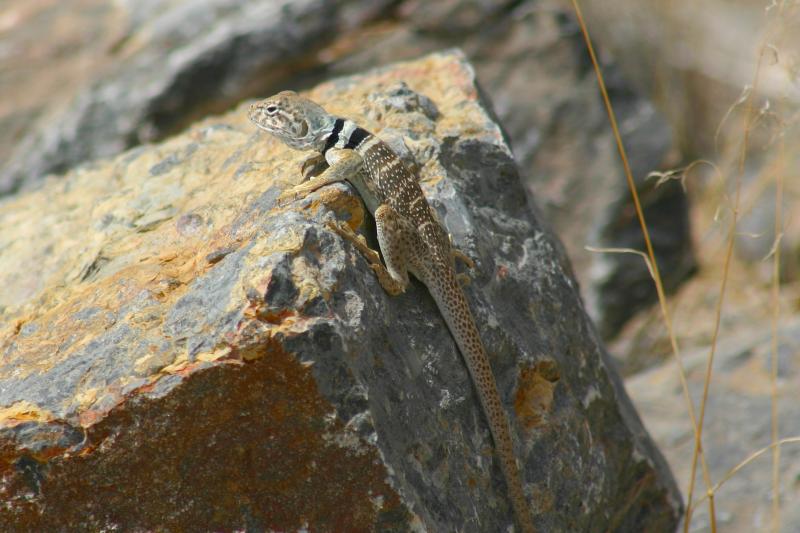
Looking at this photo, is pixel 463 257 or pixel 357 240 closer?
pixel 357 240

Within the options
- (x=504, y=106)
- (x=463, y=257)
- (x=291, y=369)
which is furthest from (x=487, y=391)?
(x=504, y=106)

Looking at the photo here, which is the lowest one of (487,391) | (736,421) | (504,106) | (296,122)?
(736,421)

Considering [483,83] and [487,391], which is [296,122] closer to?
[487,391]

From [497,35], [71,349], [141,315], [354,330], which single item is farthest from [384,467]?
[497,35]

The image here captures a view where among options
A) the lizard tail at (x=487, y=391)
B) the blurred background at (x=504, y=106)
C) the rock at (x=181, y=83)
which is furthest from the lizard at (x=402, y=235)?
the rock at (x=181, y=83)

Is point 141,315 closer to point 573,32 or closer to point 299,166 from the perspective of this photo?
point 299,166

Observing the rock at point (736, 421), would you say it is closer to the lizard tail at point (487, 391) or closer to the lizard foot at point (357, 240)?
the lizard tail at point (487, 391)
